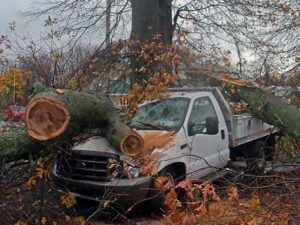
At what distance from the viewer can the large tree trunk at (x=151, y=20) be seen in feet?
36.8

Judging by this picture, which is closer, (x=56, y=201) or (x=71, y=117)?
(x=71, y=117)

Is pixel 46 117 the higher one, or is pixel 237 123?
pixel 46 117

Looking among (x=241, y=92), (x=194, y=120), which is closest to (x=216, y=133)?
(x=194, y=120)

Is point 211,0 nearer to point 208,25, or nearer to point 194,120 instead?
point 208,25

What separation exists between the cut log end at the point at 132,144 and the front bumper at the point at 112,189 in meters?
0.40

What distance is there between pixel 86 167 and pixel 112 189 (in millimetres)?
612

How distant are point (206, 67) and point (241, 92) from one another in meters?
0.88

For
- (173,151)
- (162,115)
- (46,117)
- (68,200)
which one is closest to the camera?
(46,117)

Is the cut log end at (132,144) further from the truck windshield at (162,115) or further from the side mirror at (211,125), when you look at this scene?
the side mirror at (211,125)

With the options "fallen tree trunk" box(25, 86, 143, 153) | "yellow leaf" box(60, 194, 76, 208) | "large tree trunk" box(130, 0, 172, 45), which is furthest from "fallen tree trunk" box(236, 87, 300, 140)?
"yellow leaf" box(60, 194, 76, 208)

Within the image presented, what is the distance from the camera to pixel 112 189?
5867 millimetres

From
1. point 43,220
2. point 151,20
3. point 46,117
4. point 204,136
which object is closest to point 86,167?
point 43,220

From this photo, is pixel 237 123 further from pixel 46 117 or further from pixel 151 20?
pixel 46 117

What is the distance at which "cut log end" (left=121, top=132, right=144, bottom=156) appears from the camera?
229 inches
